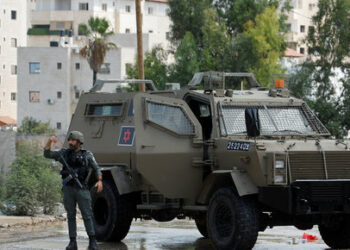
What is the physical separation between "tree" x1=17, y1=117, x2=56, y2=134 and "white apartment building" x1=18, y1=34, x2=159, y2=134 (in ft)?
5.52

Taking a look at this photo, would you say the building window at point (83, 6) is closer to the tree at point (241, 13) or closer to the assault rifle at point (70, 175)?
the tree at point (241, 13)

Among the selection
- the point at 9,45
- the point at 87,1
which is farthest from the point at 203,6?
the point at 87,1

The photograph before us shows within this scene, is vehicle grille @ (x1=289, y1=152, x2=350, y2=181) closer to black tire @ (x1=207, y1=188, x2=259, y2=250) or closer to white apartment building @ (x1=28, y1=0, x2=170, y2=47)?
black tire @ (x1=207, y1=188, x2=259, y2=250)

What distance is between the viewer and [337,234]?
15781mm

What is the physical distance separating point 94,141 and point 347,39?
41.0m

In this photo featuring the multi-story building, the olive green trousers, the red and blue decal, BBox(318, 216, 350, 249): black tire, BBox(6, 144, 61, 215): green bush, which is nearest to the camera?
the olive green trousers

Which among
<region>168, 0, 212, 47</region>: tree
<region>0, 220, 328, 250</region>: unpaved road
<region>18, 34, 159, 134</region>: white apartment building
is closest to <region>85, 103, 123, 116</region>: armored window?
<region>0, 220, 328, 250</region>: unpaved road

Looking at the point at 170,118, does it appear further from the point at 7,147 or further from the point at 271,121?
the point at 7,147

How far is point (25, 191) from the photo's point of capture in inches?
821

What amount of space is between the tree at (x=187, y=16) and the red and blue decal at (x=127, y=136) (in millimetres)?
57474

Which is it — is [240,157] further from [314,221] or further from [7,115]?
[7,115]

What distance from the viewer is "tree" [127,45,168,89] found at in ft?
211

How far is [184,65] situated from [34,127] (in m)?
30.8

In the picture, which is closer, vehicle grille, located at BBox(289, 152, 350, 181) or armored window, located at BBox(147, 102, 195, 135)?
vehicle grille, located at BBox(289, 152, 350, 181)
